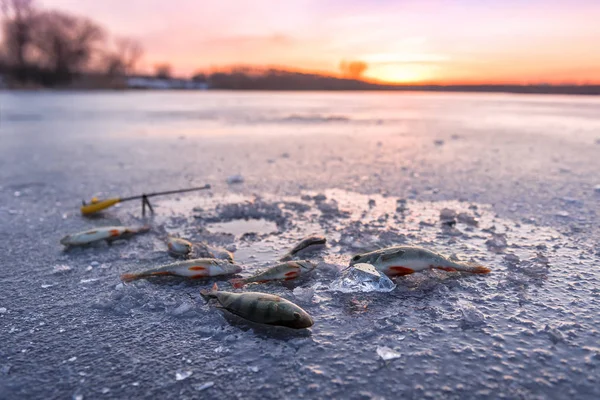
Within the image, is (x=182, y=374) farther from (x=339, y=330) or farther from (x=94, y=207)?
(x=94, y=207)

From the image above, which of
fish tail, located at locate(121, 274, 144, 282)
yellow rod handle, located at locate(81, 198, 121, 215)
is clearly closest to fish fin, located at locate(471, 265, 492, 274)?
fish tail, located at locate(121, 274, 144, 282)

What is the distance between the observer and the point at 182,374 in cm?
222

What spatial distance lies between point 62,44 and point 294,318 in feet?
217

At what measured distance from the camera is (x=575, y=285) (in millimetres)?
3127

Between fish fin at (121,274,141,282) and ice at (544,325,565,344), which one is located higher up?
ice at (544,325,565,344)

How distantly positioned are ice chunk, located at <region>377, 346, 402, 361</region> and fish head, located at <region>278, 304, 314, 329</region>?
46 centimetres

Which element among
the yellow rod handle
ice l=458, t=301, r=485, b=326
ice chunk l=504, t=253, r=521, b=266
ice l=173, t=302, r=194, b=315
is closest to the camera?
ice l=458, t=301, r=485, b=326

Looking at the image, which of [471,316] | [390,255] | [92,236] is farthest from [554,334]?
A: [92,236]

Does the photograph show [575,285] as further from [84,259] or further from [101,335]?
[84,259]

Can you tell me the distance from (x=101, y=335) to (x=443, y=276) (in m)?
2.58

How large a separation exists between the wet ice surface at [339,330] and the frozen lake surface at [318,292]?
0.01 m

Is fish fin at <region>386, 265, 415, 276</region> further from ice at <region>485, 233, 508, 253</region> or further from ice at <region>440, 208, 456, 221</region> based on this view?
ice at <region>440, 208, 456, 221</region>

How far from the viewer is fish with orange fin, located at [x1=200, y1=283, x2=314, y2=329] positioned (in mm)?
2541

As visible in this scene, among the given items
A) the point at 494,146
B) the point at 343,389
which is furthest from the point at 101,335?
the point at 494,146
